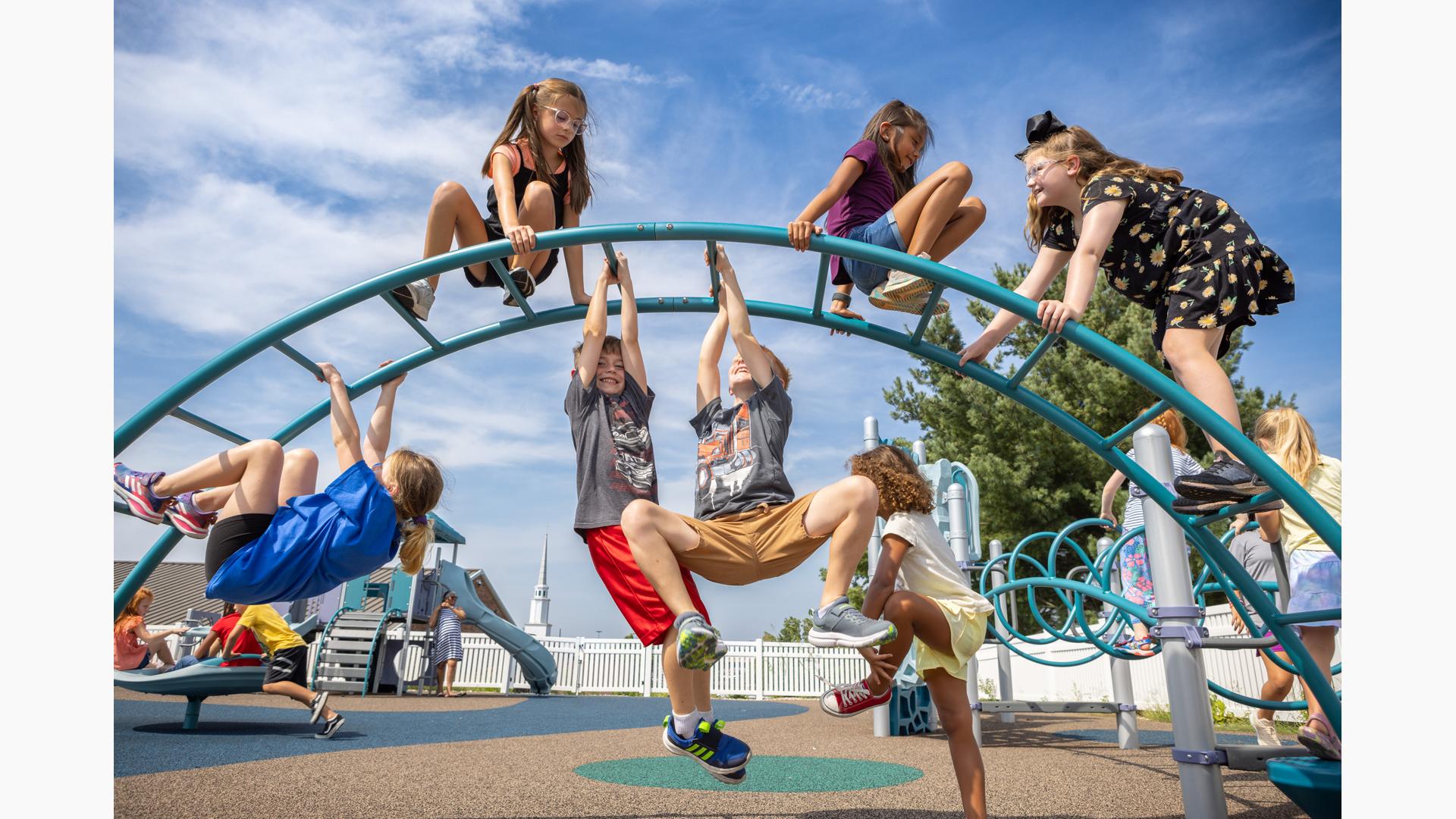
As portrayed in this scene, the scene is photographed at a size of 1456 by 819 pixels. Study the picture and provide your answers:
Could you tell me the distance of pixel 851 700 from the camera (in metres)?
3.15

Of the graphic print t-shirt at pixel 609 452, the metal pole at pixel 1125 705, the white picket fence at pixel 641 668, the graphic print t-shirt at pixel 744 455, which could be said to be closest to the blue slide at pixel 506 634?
the white picket fence at pixel 641 668

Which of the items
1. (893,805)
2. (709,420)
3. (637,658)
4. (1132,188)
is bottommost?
(637,658)

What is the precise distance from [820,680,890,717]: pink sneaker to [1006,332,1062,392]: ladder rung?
4.22 ft

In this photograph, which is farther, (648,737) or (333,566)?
(648,737)

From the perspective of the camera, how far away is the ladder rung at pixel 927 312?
3.12 meters

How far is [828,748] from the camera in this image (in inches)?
258

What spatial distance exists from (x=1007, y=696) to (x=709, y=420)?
679 cm

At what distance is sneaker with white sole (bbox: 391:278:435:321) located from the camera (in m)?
3.30

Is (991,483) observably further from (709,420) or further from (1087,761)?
(709,420)

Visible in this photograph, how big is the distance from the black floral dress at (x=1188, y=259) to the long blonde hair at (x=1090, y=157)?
0.07 meters

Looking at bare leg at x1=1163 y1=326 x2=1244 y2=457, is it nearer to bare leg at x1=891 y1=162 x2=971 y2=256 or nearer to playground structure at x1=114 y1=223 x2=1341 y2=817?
playground structure at x1=114 y1=223 x2=1341 y2=817

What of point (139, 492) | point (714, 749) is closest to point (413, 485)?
point (139, 492)

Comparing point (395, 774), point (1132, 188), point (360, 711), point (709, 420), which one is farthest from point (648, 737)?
point (1132, 188)

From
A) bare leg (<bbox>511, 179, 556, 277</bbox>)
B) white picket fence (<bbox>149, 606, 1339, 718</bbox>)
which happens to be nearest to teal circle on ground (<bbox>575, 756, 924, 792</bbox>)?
bare leg (<bbox>511, 179, 556, 277</bbox>)
